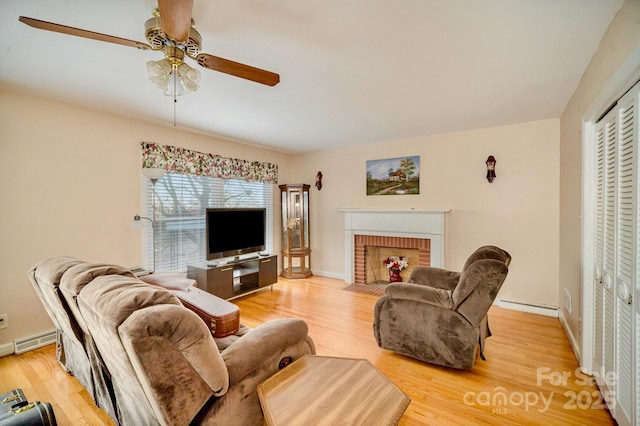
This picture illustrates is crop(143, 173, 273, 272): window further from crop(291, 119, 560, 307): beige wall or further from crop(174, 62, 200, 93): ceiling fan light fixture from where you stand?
crop(291, 119, 560, 307): beige wall

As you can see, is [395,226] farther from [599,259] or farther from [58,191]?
[58,191]

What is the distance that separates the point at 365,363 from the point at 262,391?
1.66 feet

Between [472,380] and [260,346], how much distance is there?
1788 mm

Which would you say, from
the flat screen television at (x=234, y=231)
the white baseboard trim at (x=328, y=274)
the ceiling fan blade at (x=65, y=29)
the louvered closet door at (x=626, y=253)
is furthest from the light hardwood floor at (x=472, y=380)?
the ceiling fan blade at (x=65, y=29)

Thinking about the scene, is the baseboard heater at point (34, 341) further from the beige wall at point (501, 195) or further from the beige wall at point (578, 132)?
the beige wall at point (578, 132)

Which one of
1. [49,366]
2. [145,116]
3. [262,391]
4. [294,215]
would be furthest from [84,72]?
[294,215]

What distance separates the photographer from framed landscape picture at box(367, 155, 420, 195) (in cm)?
433

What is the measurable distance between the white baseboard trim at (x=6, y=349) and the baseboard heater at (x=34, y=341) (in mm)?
30

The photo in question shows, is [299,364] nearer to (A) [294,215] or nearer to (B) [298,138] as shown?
(B) [298,138]

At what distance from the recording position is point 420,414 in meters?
1.80

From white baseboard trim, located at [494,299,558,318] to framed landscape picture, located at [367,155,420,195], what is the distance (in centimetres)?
190

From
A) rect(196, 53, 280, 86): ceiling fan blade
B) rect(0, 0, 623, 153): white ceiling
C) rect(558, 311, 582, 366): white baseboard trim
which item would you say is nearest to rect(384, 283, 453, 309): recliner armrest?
rect(558, 311, 582, 366): white baseboard trim

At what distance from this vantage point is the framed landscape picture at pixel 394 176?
433cm

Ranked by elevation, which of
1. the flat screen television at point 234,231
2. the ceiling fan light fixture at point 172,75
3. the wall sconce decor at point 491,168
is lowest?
the flat screen television at point 234,231
